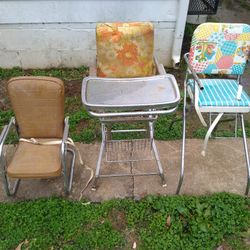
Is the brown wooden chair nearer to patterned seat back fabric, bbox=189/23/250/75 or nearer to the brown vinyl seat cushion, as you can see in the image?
the brown vinyl seat cushion

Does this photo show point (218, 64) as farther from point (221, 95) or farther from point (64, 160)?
point (64, 160)

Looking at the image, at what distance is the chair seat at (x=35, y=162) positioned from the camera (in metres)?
2.61

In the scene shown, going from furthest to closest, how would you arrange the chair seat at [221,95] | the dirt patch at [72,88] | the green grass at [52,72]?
the green grass at [52,72] → the dirt patch at [72,88] → the chair seat at [221,95]

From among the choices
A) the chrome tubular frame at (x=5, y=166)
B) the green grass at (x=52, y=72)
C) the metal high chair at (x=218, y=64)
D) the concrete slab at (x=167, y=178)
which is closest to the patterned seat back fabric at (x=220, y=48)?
the metal high chair at (x=218, y=64)

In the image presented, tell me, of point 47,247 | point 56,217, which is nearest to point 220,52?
point 56,217

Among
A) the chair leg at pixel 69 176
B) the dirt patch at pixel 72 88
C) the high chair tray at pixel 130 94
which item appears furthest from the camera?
the dirt patch at pixel 72 88

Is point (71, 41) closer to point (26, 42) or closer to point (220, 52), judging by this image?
point (26, 42)

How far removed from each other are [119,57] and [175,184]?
1424 mm

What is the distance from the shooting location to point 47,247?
2.59 meters

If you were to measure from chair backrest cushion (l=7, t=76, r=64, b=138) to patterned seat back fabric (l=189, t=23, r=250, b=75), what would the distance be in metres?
1.34

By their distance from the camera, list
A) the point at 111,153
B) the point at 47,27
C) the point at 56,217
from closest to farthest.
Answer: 1. the point at 56,217
2. the point at 111,153
3. the point at 47,27

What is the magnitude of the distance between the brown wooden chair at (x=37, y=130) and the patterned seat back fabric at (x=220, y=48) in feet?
4.40

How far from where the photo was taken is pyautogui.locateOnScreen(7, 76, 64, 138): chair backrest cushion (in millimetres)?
2607

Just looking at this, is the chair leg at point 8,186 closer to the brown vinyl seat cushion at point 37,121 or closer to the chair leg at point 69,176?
the brown vinyl seat cushion at point 37,121
